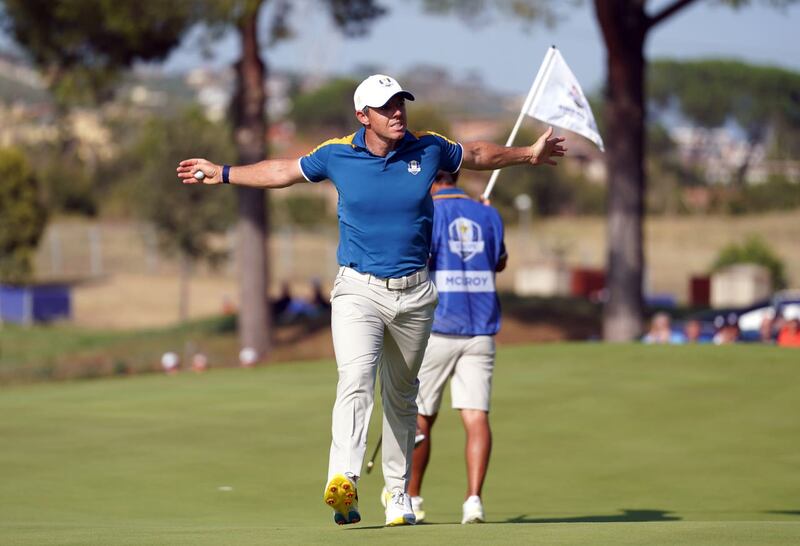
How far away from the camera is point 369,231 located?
7.01 m

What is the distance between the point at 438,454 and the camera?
11.0 m

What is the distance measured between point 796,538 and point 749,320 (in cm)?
2148

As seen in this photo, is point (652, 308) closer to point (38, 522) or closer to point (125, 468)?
point (125, 468)

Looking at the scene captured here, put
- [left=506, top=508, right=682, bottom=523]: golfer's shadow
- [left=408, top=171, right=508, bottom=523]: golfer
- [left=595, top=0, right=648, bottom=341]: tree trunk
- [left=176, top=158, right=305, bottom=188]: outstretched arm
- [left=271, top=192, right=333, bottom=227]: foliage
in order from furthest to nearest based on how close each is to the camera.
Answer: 1. [left=271, top=192, right=333, bottom=227]: foliage
2. [left=595, top=0, right=648, bottom=341]: tree trunk
3. [left=408, top=171, right=508, bottom=523]: golfer
4. [left=506, top=508, right=682, bottom=523]: golfer's shadow
5. [left=176, top=158, right=305, bottom=188]: outstretched arm

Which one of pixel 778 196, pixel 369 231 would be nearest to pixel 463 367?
pixel 369 231

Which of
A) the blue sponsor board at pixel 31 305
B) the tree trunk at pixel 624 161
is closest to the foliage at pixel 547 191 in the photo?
the blue sponsor board at pixel 31 305

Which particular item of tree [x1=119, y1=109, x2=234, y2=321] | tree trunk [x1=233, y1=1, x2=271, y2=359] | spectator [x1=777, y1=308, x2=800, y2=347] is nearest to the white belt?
spectator [x1=777, y1=308, x2=800, y2=347]

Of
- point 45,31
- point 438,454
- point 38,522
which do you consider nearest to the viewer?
point 38,522

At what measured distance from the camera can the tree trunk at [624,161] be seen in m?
23.7

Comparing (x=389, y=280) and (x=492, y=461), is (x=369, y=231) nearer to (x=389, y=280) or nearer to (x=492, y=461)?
(x=389, y=280)

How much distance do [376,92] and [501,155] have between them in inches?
36.3

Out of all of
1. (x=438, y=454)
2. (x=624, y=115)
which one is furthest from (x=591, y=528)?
(x=624, y=115)

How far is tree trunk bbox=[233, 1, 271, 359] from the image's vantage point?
25.9 metres

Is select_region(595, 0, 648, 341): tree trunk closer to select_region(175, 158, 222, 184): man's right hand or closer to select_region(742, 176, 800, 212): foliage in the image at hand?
select_region(175, 158, 222, 184): man's right hand
